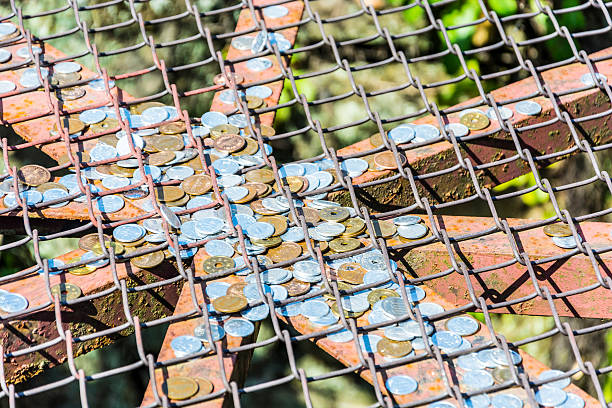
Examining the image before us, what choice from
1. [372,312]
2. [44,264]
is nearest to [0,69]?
[44,264]

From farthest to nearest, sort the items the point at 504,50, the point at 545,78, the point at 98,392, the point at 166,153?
the point at 98,392, the point at 504,50, the point at 545,78, the point at 166,153

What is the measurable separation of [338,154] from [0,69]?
49.2 inches

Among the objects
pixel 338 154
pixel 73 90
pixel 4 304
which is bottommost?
pixel 4 304

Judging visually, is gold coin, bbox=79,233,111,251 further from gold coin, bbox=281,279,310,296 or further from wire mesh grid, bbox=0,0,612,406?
gold coin, bbox=281,279,310,296

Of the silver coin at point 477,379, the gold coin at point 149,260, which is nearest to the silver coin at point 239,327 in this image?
the gold coin at point 149,260

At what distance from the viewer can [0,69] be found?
292cm

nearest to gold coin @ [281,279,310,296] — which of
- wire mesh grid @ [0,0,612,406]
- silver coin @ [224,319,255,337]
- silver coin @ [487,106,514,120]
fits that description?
wire mesh grid @ [0,0,612,406]

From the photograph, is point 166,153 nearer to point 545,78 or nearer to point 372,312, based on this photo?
point 372,312

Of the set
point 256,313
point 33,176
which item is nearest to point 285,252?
point 256,313

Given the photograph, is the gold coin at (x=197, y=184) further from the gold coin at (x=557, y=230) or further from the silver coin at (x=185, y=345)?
the gold coin at (x=557, y=230)

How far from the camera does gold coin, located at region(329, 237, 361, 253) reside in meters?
2.22

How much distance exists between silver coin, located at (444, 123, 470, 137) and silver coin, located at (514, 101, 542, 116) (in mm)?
202

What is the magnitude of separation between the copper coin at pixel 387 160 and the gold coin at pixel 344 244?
34 cm

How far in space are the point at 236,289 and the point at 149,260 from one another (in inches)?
9.9
